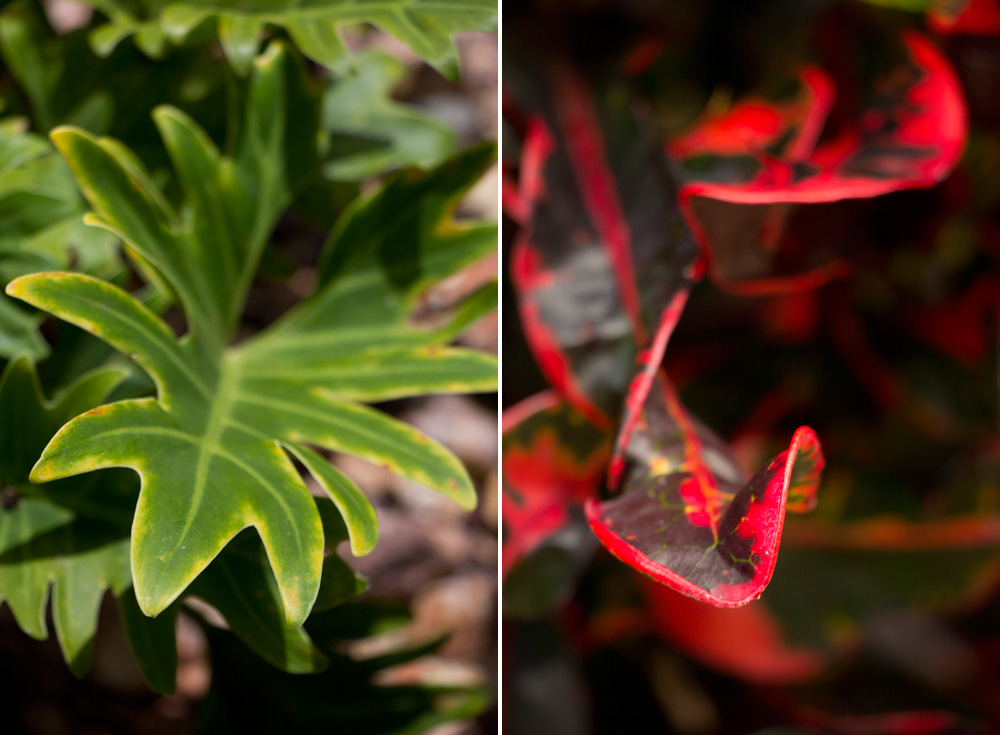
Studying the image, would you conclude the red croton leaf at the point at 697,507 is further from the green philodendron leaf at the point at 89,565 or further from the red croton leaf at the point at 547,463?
the green philodendron leaf at the point at 89,565

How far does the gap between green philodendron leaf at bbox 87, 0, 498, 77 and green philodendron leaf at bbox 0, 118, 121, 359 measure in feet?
0.37

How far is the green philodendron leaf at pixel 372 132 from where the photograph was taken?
792mm

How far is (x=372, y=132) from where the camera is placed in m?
0.81

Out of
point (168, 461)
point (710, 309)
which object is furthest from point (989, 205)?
point (168, 461)

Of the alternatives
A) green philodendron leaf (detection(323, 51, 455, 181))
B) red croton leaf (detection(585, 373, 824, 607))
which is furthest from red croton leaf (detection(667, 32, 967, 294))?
green philodendron leaf (detection(323, 51, 455, 181))

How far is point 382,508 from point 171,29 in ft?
1.78

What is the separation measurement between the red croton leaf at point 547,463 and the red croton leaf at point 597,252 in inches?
0.8

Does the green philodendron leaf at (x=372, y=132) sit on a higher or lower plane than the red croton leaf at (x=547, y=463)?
higher

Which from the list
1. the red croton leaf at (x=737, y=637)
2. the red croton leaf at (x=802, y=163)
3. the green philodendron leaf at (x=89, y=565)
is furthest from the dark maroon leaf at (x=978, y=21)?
the green philodendron leaf at (x=89, y=565)

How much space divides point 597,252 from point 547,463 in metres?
0.19

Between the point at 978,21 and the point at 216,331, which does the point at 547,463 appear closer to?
the point at 216,331

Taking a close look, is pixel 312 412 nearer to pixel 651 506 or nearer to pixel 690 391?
pixel 651 506

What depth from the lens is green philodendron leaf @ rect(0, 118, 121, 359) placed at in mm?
608

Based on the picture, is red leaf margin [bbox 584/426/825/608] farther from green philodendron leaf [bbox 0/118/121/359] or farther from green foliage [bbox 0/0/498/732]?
green philodendron leaf [bbox 0/118/121/359]
